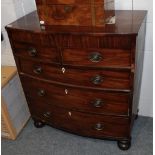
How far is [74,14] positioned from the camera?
1.30 m

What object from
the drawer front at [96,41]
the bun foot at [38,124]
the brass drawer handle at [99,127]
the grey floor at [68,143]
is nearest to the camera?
the drawer front at [96,41]

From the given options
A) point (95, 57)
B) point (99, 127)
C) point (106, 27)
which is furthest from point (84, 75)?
point (99, 127)

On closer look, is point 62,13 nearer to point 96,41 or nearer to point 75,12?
point 75,12

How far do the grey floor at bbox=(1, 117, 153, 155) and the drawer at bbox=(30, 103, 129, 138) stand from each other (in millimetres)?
130

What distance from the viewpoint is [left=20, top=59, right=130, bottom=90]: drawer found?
1.33 meters

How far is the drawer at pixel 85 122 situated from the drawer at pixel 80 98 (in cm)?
5

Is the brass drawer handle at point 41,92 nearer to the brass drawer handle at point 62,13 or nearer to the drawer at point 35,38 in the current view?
the drawer at point 35,38

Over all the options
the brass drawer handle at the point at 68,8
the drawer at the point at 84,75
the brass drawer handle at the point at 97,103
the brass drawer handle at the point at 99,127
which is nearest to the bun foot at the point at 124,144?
the brass drawer handle at the point at 99,127

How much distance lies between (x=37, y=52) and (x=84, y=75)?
12.6 inches

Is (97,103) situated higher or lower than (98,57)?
lower

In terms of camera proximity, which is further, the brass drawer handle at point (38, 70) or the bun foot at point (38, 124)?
the bun foot at point (38, 124)

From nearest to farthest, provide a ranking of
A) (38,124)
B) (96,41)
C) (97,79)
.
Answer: (96,41) → (97,79) → (38,124)

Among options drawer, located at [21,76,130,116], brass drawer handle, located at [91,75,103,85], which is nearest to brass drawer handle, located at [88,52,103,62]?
brass drawer handle, located at [91,75,103,85]

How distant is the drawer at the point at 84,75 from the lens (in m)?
1.33
